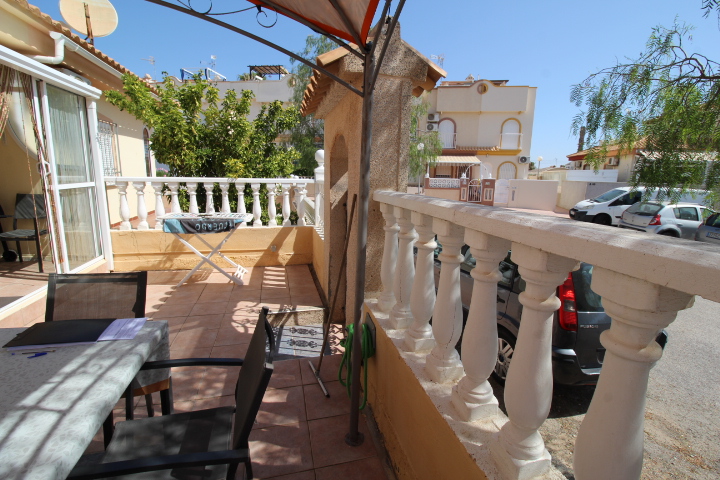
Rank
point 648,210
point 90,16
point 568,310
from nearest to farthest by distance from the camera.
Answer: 1. point 568,310
2. point 90,16
3. point 648,210

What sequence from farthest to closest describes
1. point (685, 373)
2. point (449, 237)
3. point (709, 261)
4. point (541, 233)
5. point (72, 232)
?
point (72, 232)
point (685, 373)
point (449, 237)
point (541, 233)
point (709, 261)

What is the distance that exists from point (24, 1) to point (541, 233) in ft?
25.7

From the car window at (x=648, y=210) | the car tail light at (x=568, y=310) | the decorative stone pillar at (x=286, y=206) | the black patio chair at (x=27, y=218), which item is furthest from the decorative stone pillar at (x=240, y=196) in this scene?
the car window at (x=648, y=210)

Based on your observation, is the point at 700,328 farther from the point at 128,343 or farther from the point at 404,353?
the point at 128,343

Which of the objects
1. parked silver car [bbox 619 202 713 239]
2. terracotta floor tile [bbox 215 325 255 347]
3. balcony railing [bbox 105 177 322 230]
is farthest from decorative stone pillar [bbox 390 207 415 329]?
parked silver car [bbox 619 202 713 239]

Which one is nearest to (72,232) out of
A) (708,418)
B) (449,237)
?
(449,237)

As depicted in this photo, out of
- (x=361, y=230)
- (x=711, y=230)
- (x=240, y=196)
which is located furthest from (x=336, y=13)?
(x=711, y=230)

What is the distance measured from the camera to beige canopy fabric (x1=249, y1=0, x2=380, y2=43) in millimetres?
1848

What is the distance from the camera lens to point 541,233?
3.26 feet

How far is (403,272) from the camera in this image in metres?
2.24

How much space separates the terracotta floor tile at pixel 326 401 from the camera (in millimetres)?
2600

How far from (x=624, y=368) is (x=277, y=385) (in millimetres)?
2591

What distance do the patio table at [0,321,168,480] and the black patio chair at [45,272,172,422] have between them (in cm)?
34

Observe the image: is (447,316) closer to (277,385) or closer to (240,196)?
(277,385)
